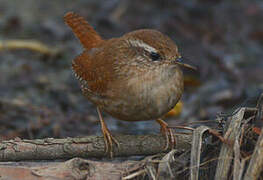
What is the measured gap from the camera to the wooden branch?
320 cm

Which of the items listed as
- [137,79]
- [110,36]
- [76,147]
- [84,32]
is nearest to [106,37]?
[110,36]

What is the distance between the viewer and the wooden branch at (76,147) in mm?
3201

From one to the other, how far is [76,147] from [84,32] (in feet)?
5.29

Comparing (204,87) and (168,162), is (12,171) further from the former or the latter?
(204,87)

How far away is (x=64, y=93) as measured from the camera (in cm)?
593

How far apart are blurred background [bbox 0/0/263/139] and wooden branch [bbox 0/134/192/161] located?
127 cm

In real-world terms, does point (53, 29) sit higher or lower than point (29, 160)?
higher

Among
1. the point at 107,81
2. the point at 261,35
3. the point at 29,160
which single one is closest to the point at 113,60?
the point at 107,81

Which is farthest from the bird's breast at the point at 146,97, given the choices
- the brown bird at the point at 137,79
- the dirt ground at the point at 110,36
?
the dirt ground at the point at 110,36

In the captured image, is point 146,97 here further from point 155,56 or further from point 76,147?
point 76,147

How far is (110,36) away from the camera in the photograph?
23.3 ft

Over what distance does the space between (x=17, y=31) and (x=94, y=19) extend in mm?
1135

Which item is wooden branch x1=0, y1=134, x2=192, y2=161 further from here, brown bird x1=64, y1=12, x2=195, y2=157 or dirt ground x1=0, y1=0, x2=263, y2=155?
dirt ground x1=0, y1=0, x2=263, y2=155

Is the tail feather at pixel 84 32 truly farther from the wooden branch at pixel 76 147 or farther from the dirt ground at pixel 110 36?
the wooden branch at pixel 76 147
